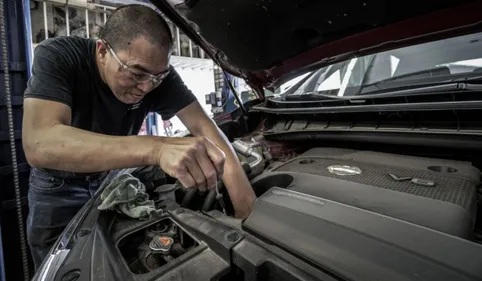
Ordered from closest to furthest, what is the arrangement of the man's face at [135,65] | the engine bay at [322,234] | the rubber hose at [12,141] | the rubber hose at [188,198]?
the engine bay at [322,234] → the man's face at [135,65] → the rubber hose at [188,198] → the rubber hose at [12,141]

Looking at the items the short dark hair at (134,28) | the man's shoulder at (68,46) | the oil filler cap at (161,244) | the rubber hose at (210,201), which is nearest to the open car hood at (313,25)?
the short dark hair at (134,28)

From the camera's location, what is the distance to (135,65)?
905mm

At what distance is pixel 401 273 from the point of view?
1.63ft

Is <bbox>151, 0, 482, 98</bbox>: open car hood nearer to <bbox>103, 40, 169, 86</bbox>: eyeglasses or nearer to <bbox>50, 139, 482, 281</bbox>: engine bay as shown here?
<bbox>103, 40, 169, 86</bbox>: eyeglasses

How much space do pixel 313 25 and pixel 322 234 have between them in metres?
0.67

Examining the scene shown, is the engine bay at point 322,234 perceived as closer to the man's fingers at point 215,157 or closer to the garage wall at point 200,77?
the man's fingers at point 215,157

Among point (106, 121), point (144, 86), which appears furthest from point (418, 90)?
point (106, 121)

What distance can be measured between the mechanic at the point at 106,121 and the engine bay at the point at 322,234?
177mm

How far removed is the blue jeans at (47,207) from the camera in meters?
1.29

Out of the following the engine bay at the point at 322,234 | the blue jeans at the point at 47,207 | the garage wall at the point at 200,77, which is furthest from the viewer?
the garage wall at the point at 200,77

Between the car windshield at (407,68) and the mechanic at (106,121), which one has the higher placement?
the car windshield at (407,68)

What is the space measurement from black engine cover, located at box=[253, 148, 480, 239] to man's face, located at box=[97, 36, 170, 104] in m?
0.57

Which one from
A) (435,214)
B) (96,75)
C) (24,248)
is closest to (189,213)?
(435,214)

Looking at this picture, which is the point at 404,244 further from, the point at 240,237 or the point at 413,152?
the point at 413,152
